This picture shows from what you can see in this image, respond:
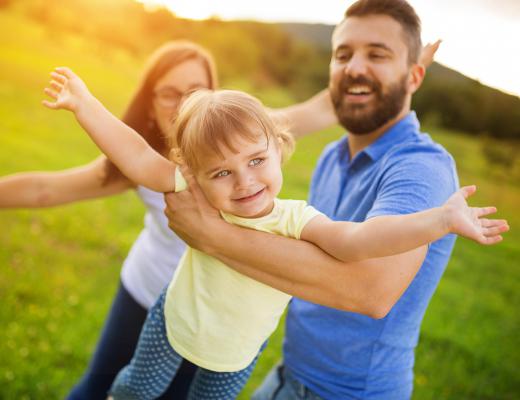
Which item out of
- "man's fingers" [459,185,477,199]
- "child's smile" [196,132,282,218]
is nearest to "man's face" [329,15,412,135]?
"child's smile" [196,132,282,218]

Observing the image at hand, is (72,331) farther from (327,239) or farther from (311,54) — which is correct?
(311,54)

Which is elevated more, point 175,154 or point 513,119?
point 175,154

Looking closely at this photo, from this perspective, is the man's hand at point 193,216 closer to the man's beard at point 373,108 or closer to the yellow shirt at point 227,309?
the yellow shirt at point 227,309

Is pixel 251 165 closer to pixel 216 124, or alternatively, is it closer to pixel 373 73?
pixel 216 124

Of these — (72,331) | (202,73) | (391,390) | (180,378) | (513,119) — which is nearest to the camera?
(391,390)

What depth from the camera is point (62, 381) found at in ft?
11.9

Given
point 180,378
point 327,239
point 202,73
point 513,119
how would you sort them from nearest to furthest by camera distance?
point 327,239
point 180,378
point 202,73
point 513,119

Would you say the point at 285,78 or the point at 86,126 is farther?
Result: the point at 285,78

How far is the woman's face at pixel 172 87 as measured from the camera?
Result: 287 cm

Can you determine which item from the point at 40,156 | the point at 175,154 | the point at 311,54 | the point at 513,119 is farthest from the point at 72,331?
the point at 311,54

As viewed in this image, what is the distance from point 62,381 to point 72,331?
0.73m

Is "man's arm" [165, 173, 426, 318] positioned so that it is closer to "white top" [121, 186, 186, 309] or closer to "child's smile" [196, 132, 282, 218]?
"child's smile" [196, 132, 282, 218]

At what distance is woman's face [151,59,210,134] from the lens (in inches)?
113

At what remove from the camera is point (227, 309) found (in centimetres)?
188
